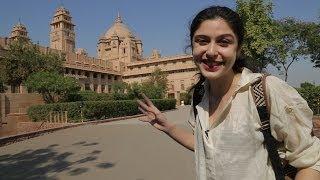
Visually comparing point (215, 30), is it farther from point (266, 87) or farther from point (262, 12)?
point (262, 12)

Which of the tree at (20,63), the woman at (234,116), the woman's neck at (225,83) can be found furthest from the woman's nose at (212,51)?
the tree at (20,63)

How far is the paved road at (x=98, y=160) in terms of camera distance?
7.50 m

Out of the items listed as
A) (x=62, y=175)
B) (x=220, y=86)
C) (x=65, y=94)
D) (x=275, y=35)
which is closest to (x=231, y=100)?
(x=220, y=86)

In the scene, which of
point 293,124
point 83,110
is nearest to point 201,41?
point 293,124

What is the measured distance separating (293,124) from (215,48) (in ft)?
1.66

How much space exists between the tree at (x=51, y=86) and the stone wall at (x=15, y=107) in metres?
0.64

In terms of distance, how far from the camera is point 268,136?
65.7 inches

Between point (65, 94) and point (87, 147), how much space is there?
20.1m

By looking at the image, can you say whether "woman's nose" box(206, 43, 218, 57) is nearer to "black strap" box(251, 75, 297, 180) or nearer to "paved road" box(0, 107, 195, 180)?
"black strap" box(251, 75, 297, 180)

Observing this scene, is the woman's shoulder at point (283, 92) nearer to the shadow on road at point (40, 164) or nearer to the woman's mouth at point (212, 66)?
the woman's mouth at point (212, 66)

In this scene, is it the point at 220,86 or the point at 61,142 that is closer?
the point at 220,86

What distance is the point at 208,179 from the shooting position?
1.87 m

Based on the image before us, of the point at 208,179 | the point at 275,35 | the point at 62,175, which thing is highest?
the point at 275,35

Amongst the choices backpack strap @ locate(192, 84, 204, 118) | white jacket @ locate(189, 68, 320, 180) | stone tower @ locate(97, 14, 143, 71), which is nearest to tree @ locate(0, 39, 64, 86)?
backpack strap @ locate(192, 84, 204, 118)
